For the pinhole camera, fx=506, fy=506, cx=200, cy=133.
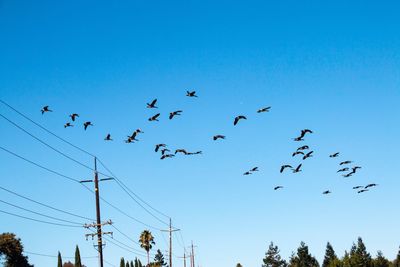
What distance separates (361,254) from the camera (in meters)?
160

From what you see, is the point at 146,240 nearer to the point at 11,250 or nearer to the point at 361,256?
the point at 11,250

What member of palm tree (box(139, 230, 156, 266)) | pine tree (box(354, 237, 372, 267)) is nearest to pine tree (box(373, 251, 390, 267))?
pine tree (box(354, 237, 372, 267))

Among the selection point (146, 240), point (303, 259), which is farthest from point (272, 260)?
point (146, 240)

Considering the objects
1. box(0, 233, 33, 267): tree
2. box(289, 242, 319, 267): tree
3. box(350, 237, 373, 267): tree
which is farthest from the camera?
box(289, 242, 319, 267): tree

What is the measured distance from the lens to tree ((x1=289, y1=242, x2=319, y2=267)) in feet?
588

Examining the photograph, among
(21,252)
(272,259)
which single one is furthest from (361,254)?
(21,252)

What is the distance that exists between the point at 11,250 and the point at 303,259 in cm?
11627

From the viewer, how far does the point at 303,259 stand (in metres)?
180

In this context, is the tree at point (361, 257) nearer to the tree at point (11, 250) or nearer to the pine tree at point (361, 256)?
the pine tree at point (361, 256)

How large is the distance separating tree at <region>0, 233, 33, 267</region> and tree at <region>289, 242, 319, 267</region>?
112758 mm

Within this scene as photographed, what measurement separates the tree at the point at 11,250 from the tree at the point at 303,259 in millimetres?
112758

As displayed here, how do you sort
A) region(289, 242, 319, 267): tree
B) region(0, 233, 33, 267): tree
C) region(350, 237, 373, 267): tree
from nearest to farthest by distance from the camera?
1. region(0, 233, 33, 267): tree
2. region(350, 237, 373, 267): tree
3. region(289, 242, 319, 267): tree

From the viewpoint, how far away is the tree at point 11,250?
295ft

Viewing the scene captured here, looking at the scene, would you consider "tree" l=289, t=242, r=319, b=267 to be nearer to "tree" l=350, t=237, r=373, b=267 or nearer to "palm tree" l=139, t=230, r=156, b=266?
"tree" l=350, t=237, r=373, b=267
